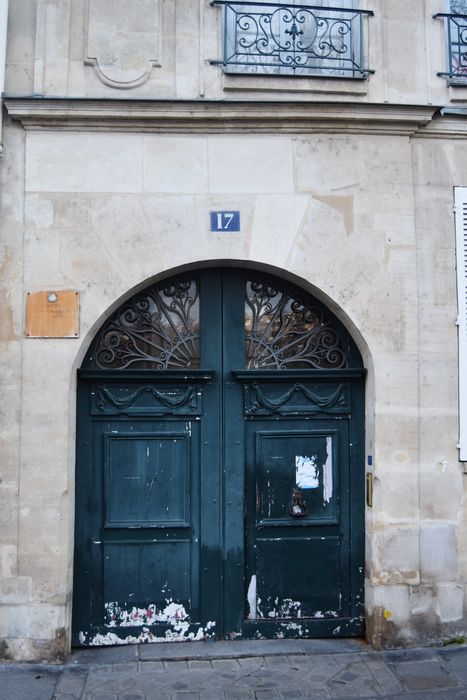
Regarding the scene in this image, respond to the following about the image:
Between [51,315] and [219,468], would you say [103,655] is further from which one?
[51,315]

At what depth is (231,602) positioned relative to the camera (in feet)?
20.1

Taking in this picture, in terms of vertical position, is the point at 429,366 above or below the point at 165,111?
below

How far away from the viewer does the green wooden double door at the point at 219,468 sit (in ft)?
19.9

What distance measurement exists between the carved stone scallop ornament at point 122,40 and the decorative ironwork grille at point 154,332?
1752 millimetres

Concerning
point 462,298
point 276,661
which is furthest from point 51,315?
point 462,298

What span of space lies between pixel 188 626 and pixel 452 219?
13.6 ft

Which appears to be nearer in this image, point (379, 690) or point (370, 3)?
point (379, 690)

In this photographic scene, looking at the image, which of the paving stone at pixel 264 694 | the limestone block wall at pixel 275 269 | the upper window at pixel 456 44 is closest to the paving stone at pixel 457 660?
the limestone block wall at pixel 275 269

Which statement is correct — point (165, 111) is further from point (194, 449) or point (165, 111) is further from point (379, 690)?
point (379, 690)

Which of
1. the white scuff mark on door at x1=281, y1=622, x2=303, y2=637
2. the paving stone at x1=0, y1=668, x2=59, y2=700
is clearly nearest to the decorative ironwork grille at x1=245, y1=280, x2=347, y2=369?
the white scuff mark on door at x1=281, y1=622, x2=303, y2=637

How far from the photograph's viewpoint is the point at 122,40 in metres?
6.02

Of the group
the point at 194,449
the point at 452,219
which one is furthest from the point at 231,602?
the point at 452,219

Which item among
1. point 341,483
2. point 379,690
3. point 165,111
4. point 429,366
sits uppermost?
point 165,111

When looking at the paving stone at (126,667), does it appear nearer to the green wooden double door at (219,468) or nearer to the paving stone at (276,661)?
the green wooden double door at (219,468)
